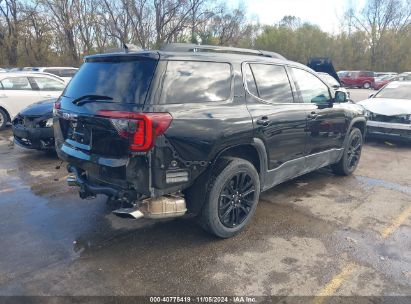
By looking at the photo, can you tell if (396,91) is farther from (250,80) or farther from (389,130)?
(250,80)

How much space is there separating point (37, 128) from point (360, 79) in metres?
→ 35.1

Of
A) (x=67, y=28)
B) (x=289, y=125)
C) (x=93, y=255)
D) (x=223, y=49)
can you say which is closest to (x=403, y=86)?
(x=289, y=125)

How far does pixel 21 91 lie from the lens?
1022 centimetres

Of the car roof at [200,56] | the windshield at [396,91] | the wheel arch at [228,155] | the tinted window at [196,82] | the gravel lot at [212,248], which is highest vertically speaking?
the car roof at [200,56]

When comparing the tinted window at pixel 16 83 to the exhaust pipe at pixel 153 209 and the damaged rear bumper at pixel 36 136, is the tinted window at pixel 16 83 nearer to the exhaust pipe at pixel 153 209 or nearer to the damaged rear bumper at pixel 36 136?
the damaged rear bumper at pixel 36 136

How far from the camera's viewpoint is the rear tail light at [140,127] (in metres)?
3.05

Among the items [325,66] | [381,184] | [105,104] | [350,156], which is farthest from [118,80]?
[325,66]

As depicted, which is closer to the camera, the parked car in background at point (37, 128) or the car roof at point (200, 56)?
the car roof at point (200, 56)

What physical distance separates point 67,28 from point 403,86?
36816 mm

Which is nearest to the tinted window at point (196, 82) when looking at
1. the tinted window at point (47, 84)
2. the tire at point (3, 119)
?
the tinted window at point (47, 84)

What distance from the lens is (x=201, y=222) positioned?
373 cm

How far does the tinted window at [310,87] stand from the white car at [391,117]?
3350mm

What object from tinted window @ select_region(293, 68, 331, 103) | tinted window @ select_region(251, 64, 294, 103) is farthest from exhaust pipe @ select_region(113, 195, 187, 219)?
tinted window @ select_region(293, 68, 331, 103)

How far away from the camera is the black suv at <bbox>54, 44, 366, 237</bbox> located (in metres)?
3.18
